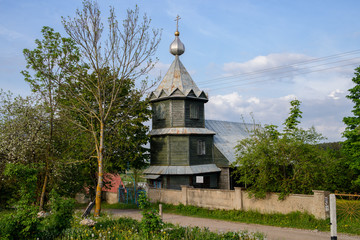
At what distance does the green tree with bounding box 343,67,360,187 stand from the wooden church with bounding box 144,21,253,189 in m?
8.47

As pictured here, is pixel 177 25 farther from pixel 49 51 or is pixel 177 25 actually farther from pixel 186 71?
pixel 49 51

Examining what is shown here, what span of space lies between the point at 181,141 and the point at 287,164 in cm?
1217

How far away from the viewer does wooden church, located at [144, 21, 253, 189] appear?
27.6m

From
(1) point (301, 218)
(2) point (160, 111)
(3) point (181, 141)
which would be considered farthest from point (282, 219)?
(2) point (160, 111)

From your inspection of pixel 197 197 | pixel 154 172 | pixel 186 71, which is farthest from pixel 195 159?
pixel 186 71

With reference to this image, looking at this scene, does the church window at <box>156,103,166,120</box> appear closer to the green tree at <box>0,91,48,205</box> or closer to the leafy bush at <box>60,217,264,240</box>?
the green tree at <box>0,91,48,205</box>

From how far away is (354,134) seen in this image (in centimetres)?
2506

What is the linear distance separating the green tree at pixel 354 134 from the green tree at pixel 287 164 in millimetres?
9483

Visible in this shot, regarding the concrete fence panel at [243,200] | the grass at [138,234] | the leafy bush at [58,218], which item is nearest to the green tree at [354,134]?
the concrete fence panel at [243,200]

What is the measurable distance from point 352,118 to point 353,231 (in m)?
14.5

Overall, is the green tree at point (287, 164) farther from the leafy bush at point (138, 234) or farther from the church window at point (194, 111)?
the church window at point (194, 111)

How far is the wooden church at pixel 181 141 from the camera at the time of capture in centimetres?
2756

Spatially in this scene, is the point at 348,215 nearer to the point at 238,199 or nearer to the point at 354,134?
the point at 238,199

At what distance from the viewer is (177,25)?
3156cm
